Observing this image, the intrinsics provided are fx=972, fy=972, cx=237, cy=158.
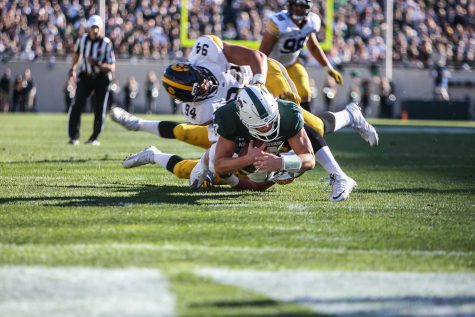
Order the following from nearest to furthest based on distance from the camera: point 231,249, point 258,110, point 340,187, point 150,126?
point 231,249 → point 258,110 → point 340,187 → point 150,126

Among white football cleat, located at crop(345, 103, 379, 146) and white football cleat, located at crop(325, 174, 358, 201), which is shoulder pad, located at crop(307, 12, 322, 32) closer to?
white football cleat, located at crop(345, 103, 379, 146)

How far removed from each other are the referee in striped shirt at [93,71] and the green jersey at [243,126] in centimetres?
650

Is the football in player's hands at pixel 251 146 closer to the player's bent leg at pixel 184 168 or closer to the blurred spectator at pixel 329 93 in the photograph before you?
the player's bent leg at pixel 184 168

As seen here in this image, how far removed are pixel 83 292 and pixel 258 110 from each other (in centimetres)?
262

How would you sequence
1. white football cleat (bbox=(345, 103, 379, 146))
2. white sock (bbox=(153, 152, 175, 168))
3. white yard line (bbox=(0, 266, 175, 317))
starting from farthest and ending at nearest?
1. white football cleat (bbox=(345, 103, 379, 146))
2. white sock (bbox=(153, 152, 175, 168))
3. white yard line (bbox=(0, 266, 175, 317))

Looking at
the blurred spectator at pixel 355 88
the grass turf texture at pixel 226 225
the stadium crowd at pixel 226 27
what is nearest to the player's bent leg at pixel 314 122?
the grass turf texture at pixel 226 225

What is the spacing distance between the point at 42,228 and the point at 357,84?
27.9 meters

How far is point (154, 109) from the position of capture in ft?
107

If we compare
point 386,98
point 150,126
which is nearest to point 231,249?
point 150,126

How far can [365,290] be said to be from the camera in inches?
148

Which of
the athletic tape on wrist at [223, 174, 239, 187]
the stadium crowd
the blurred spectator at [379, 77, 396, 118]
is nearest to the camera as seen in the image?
the athletic tape on wrist at [223, 174, 239, 187]

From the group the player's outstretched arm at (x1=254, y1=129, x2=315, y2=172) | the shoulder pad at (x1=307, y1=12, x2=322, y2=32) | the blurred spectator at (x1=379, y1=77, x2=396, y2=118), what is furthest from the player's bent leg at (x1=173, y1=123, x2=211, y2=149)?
the blurred spectator at (x1=379, y1=77, x2=396, y2=118)

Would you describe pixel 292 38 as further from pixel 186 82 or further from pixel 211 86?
pixel 186 82

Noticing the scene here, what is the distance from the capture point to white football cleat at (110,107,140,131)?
9.13 meters
